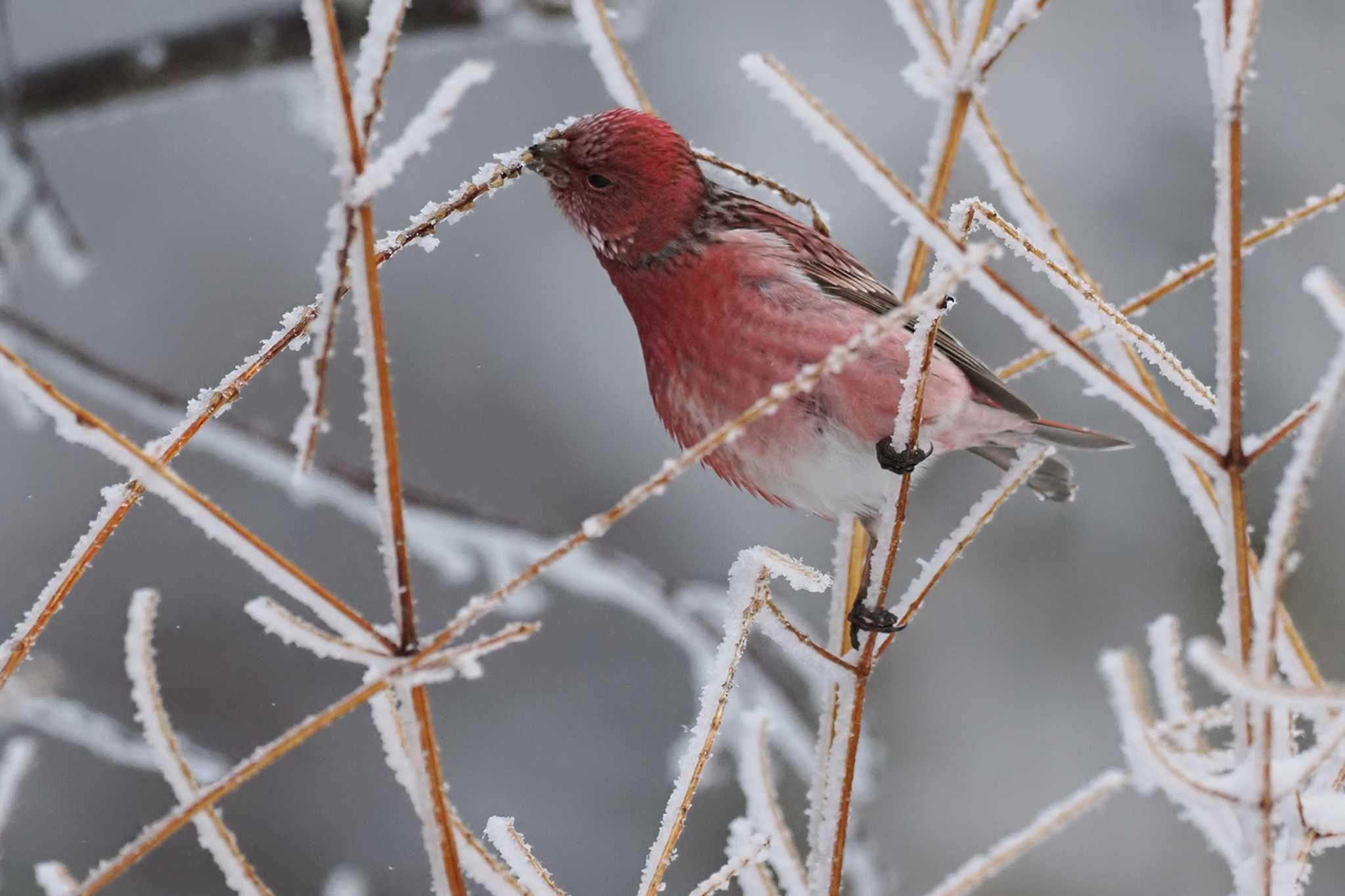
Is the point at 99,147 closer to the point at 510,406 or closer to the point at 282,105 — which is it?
the point at 282,105

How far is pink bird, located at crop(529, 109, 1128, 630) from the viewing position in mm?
2053

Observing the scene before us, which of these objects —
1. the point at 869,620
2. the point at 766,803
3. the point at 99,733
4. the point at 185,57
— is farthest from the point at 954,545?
the point at 185,57

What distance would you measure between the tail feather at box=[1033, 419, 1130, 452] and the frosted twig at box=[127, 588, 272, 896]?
156 centimetres

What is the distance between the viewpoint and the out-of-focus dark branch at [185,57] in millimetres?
4391

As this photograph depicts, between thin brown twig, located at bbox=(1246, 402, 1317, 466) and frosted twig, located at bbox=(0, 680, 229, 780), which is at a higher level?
frosted twig, located at bbox=(0, 680, 229, 780)

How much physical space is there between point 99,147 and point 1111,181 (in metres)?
4.79

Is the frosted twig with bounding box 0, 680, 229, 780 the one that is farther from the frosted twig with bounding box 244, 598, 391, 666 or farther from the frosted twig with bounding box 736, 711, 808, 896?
the frosted twig with bounding box 244, 598, 391, 666

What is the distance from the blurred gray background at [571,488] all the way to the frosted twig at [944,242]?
4121 millimetres

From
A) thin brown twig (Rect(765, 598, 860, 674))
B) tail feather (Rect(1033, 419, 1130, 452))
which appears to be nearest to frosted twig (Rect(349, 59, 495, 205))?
thin brown twig (Rect(765, 598, 860, 674))

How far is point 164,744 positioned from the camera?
3.53ft

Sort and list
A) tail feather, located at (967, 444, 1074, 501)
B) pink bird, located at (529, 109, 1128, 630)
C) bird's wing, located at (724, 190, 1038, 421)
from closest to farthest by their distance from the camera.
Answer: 1. pink bird, located at (529, 109, 1128, 630)
2. bird's wing, located at (724, 190, 1038, 421)
3. tail feather, located at (967, 444, 1074, 501)

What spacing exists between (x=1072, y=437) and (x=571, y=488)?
3467mm

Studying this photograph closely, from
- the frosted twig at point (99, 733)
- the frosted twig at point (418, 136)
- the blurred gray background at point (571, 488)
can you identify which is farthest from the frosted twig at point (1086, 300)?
the blurred gray background at point (571, 488)

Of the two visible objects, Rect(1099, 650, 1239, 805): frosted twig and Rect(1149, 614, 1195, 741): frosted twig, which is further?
Rect(1149, 614, 1195, 741): frosted twig
